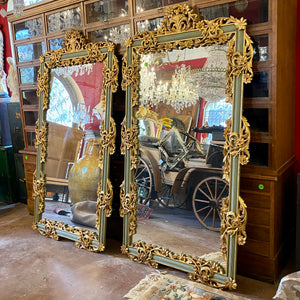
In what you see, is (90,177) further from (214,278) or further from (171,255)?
(214,278)

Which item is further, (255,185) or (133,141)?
(133,141)

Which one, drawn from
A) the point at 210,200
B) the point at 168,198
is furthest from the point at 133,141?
the point at 210,200

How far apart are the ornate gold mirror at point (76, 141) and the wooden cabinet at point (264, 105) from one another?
0.26 m

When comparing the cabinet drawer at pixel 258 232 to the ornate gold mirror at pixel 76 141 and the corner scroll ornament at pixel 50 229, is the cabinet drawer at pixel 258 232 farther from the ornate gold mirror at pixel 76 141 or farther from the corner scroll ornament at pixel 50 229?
the corner scroll ornament at pixel 50 229

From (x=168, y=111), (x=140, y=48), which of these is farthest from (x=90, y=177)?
(x=140, y=48)

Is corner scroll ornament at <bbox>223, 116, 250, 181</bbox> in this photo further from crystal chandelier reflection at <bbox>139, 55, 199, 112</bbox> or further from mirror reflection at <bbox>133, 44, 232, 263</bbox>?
crystal chandelier reflection at <bbox>139, 55, 199, 112</bbox>

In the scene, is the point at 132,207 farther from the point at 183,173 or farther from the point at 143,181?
the point at 183,173

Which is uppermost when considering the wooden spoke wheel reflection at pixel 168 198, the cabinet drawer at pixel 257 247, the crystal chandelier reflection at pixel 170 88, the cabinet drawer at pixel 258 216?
the crystal chandelier reflection at pixel 170 88

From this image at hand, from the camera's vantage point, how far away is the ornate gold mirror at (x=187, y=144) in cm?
222

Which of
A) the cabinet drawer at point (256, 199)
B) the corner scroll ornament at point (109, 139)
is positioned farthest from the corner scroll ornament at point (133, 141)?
the cabinet drawer at point (256, 199)

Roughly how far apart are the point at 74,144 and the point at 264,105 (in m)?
1.78

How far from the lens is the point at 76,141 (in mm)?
3068

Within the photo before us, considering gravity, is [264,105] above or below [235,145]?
above

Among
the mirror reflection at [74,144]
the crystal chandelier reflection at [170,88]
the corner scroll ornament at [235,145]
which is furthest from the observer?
the mirror reflection at [74,144]
